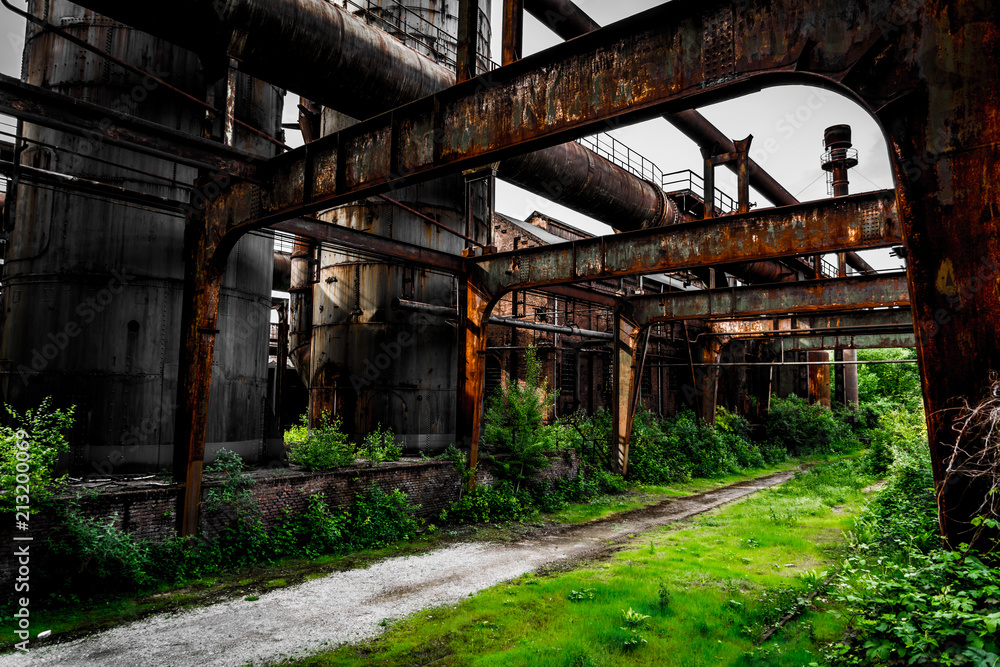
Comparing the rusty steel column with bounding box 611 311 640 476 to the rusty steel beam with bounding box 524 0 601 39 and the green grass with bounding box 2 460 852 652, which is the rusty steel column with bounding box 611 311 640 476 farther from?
the rusty steel beam with bounding box 524 0 601 39

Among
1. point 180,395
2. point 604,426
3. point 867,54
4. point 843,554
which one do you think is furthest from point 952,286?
point 604,426

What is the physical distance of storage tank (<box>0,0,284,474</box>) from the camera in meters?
8.41

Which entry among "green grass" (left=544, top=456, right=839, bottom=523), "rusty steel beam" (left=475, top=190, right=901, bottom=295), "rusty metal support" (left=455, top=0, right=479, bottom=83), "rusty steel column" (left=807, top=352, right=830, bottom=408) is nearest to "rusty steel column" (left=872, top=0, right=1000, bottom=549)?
"rusty metal support" (left=455, top=0, right=479, bottom=83)

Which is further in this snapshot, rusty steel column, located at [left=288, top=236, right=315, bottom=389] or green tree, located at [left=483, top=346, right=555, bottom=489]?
rusty steel column, located at [left=288, top=236, right=315, bottom=389]

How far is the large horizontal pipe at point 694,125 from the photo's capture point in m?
9.06

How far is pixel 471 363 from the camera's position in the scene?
38.9 ft

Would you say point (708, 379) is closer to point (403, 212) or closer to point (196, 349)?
point (403, 212)

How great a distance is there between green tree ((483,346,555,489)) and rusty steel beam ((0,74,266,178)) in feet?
25.1

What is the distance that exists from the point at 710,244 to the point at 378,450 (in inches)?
267

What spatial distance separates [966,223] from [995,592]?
1.80m

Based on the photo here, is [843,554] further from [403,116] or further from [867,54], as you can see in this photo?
[403,116]

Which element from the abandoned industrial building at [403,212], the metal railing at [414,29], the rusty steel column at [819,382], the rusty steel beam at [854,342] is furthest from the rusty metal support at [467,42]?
the rusty steel column at [819,382]

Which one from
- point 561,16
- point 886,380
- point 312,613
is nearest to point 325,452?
point 312,613

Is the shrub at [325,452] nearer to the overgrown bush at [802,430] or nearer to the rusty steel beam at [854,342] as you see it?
the rusty steel beam at [854,342]
